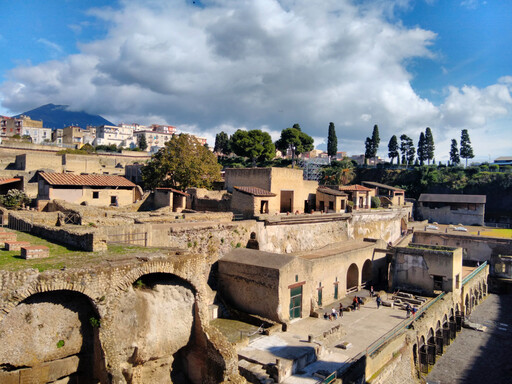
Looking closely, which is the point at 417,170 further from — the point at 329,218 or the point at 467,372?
the point at 467,372

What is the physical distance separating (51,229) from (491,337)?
1066 inches

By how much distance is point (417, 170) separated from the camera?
221 ft

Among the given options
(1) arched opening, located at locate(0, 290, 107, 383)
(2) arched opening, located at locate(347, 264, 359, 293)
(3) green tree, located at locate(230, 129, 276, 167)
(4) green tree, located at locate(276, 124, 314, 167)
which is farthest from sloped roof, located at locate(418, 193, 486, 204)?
(1) arched opening, located at locate(0, 290, 107, 383)

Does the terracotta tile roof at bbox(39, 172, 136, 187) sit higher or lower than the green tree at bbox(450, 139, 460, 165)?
lower

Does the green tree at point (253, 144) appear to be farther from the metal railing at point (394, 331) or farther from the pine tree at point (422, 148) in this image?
the metal railing at point (394, 331)

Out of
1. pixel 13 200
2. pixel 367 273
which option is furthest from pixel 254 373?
pixel 13 200

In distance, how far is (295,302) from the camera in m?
18.3

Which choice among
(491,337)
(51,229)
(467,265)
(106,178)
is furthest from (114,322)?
(467,265)

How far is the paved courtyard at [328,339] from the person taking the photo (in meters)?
14.5

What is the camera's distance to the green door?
1804 centimetres

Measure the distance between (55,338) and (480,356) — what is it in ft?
76.2

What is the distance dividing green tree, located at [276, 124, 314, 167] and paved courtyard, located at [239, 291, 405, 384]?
48124mm

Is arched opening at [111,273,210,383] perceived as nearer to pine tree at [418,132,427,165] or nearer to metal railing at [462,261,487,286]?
metal railing at [462,261,487,286]

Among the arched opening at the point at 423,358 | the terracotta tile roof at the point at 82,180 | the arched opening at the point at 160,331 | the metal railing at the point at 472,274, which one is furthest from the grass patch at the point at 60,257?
the metal railing at the point at 472,274
